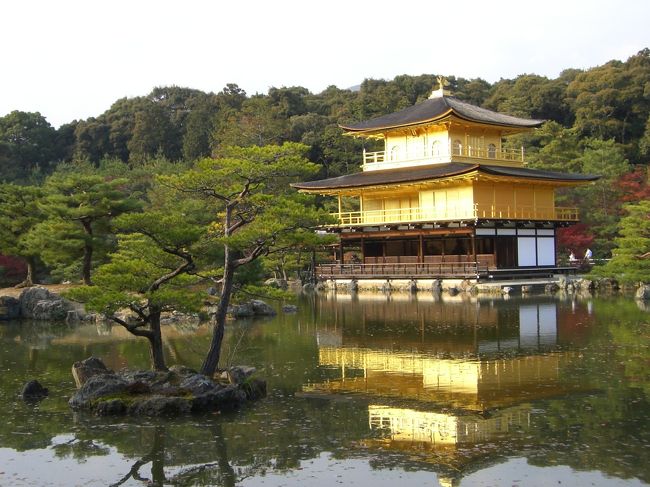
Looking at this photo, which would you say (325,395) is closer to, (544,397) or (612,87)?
(544,397)

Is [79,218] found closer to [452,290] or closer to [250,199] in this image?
[452,290]

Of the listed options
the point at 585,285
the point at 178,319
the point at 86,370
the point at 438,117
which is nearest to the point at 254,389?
the point at 86,370

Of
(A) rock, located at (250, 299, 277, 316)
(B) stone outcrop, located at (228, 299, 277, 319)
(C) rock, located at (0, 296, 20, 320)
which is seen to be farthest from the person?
(C) rock, located at (0, 296, 20, 320)

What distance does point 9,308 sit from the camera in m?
26.9

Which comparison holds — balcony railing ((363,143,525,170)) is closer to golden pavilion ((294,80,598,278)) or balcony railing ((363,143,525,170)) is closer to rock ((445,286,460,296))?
golden pavilion ((294,80,598,278))

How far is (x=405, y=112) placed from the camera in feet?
137

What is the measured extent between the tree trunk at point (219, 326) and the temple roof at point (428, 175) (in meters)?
22.5

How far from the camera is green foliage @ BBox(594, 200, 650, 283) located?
2897cm

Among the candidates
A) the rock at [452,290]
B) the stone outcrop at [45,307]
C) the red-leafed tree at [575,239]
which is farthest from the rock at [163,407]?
the red-leafed tree at [575,239]

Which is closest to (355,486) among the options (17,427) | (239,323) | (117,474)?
(117,474)

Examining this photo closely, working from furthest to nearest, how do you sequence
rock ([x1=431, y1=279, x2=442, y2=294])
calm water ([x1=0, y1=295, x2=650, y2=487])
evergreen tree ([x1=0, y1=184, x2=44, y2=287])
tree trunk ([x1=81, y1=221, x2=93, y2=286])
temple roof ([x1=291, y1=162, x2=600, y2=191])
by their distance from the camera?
temple roof ([x1=291, y1=162, x2=600, y2=191]) → rock ([x1=431, y1=279, x2=442, y2=294]) → evergreen tree ([x1=0, y1=184, x2=44, y2=287]) → tree trunk ([x1=81, y1=221, x2=93, y2=286]) → calm water ([x1=0, y1=295, x2=650, y2=487])

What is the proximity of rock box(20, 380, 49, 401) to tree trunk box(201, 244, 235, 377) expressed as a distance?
270cm

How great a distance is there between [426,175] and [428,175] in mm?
146

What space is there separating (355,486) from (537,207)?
106ft
